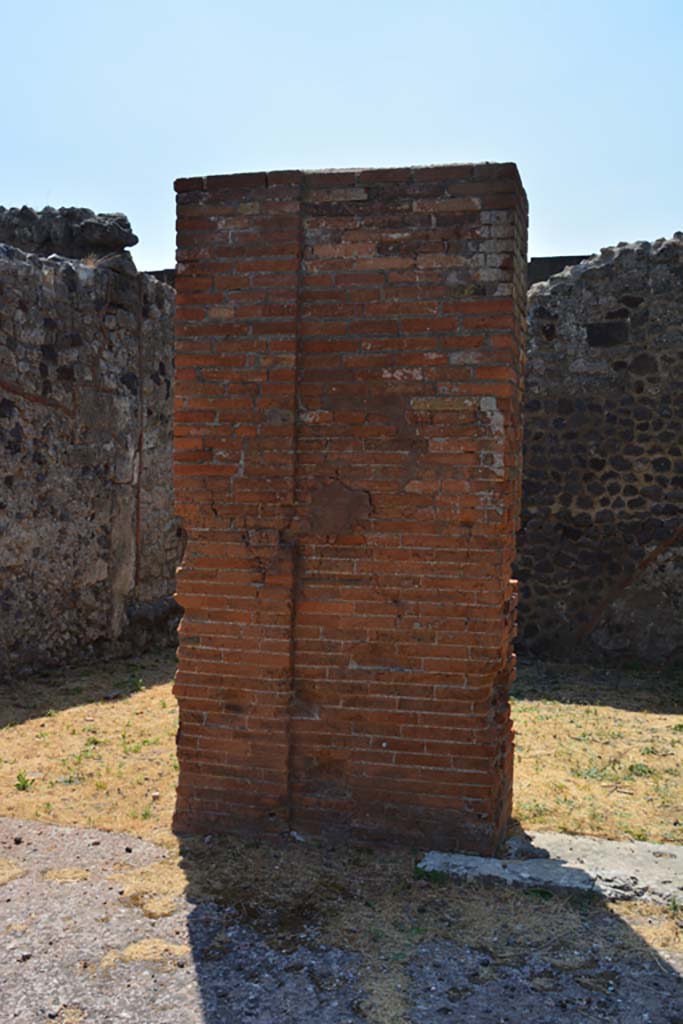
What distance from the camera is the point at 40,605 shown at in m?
8.16

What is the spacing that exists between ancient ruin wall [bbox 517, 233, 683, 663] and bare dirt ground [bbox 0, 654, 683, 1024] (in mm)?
4079

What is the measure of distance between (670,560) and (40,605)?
5877mm

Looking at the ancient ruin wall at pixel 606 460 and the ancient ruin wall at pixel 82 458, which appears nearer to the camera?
the ancient ruin wall at pixel 82 458

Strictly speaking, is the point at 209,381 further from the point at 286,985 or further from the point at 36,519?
the point at 36,519

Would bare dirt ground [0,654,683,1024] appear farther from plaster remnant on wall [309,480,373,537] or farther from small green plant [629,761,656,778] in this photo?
plaster remnant on wall [309,480,373,537]

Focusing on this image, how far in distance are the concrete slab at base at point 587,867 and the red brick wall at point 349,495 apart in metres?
0.19

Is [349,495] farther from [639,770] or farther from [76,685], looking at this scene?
[76,685]

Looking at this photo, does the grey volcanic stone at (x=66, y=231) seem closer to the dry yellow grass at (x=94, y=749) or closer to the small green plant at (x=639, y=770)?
the dry yellow grass at (x=94, y=749)

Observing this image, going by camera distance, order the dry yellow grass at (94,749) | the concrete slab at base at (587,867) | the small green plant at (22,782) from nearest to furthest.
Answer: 1. the concrete slab at base at (587,867)
2. the dry yellow grass at (94,749)
3. the small green plant at (22,782)

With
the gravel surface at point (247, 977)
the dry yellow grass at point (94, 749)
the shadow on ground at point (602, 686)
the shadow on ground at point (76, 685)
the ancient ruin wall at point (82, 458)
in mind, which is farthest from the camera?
the shadow on ground at point (602, 686)

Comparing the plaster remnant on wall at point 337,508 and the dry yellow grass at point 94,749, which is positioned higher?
the plaster remnant on wall at point 337,508

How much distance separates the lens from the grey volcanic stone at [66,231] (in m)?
9.39

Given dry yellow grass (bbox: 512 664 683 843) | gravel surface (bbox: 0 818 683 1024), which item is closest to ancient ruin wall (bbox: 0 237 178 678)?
dry yellow grass (bbox: 512 664 683 843)

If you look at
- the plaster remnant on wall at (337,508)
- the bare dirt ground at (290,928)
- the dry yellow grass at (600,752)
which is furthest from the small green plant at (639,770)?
the plaster remnant on wall at (337,508)
